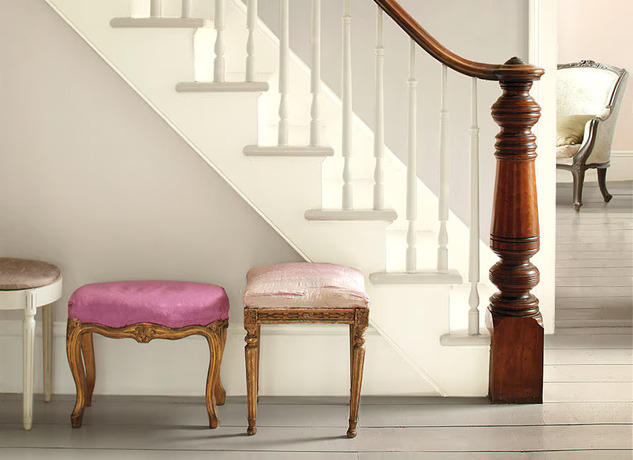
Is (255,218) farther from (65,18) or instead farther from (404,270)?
(65,18)

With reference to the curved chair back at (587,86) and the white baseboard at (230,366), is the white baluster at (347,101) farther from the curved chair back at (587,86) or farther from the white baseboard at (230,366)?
the curved chair back at (587,86)

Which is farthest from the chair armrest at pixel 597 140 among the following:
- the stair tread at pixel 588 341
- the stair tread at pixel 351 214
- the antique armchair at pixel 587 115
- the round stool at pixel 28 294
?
the round stool at pixel 28 294

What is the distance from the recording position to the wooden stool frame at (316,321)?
254cm

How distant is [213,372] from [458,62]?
138 centimetres

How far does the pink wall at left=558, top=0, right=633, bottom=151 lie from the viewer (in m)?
8.22

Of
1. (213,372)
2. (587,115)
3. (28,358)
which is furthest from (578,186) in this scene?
(28,358)

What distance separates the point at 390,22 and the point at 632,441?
2116 mm

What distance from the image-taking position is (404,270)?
3012mm

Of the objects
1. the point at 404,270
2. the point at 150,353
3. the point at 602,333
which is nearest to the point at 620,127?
the point at 602,333

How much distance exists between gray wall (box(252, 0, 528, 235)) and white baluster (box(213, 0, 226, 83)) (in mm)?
922

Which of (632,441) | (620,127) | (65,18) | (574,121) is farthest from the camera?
(620,127)

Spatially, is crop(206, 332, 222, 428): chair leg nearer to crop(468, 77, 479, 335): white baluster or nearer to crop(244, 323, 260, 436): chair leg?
crop(244, 323, 260, 436): chair leg

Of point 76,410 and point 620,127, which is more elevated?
point 620,127

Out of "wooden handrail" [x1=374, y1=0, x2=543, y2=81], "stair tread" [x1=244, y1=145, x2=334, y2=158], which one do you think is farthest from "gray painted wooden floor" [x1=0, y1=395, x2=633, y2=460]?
"wooden handrail" [x1=374, y1=0, x2=543, y2=81]
